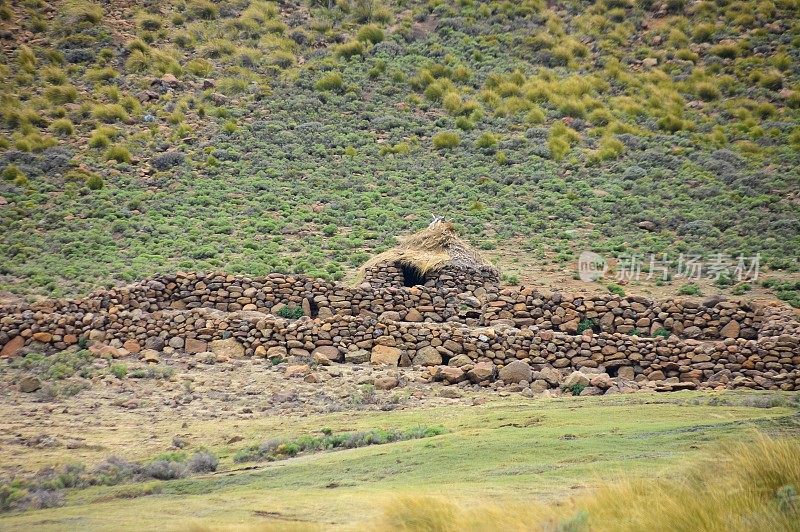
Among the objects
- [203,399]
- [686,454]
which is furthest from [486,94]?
[686,454]

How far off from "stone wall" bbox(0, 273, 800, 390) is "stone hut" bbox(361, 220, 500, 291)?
22cm

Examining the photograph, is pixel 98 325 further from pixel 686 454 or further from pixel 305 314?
pixel 686 454

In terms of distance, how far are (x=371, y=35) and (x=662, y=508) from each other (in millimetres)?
38044

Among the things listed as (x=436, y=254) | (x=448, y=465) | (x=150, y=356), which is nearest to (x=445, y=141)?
(x=436, y=254)

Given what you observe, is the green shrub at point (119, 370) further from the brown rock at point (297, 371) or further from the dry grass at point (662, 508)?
the dry grass at point (662, 508)

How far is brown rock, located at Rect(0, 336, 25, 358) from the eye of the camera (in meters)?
18.1

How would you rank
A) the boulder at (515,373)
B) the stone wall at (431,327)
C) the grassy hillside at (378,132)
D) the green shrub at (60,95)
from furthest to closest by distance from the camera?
the green shrub at (60,95), the grassy hillside at (378,132), the stone wall at (431,327), the boulder at (515,373)

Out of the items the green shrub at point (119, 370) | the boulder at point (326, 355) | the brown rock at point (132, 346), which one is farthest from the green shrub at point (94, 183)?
the boulder at point (326, 355)

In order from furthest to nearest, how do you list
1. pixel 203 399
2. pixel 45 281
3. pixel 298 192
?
pixel 298 192, pixel 45 281, pixel 203 399

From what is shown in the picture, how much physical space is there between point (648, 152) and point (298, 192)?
515 inches

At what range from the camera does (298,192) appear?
3050 cm

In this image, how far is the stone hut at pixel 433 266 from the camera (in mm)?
19875

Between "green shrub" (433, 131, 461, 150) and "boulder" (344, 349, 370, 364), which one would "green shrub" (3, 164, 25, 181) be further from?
"boulder" (344, 349, 370, 364)

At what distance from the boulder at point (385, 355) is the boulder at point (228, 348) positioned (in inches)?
103
